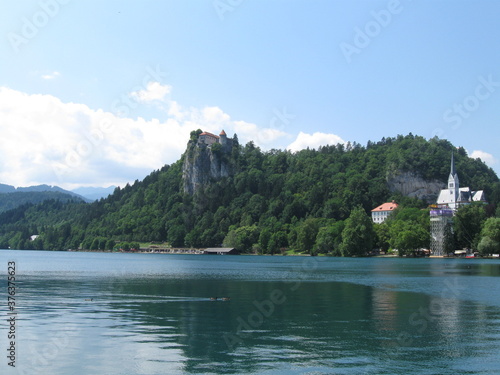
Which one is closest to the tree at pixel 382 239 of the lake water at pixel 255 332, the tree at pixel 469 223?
the tree at pixel 469 223

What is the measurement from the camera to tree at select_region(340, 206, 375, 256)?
17300cm

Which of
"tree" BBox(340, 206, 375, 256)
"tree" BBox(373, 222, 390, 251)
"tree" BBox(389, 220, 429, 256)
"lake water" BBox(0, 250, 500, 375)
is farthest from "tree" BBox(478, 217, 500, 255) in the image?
"lake water" BBox(0, 250, 500, 375)

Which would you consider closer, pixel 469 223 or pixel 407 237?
pixel 469 223

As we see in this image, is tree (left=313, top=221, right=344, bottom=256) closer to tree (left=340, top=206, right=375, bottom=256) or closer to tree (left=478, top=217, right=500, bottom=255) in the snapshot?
tree (left=340, top=206, right=375, bottom=256)

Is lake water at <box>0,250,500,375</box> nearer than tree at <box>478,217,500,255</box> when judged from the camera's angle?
Yes

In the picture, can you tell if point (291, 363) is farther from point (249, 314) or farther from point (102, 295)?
point (102, 295)

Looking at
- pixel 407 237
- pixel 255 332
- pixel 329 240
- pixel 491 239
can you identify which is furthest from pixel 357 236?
pixel 255 332

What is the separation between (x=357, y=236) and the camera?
173 metres

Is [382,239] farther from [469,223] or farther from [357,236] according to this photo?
[469,223]

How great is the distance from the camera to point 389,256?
577ft

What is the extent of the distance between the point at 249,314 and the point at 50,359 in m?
16.2

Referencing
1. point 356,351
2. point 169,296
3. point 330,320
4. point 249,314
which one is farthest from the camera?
point 169,296

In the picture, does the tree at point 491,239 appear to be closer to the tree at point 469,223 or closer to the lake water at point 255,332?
the tree at point 469,223

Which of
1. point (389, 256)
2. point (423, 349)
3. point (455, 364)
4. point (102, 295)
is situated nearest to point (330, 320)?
point (423, 349)
